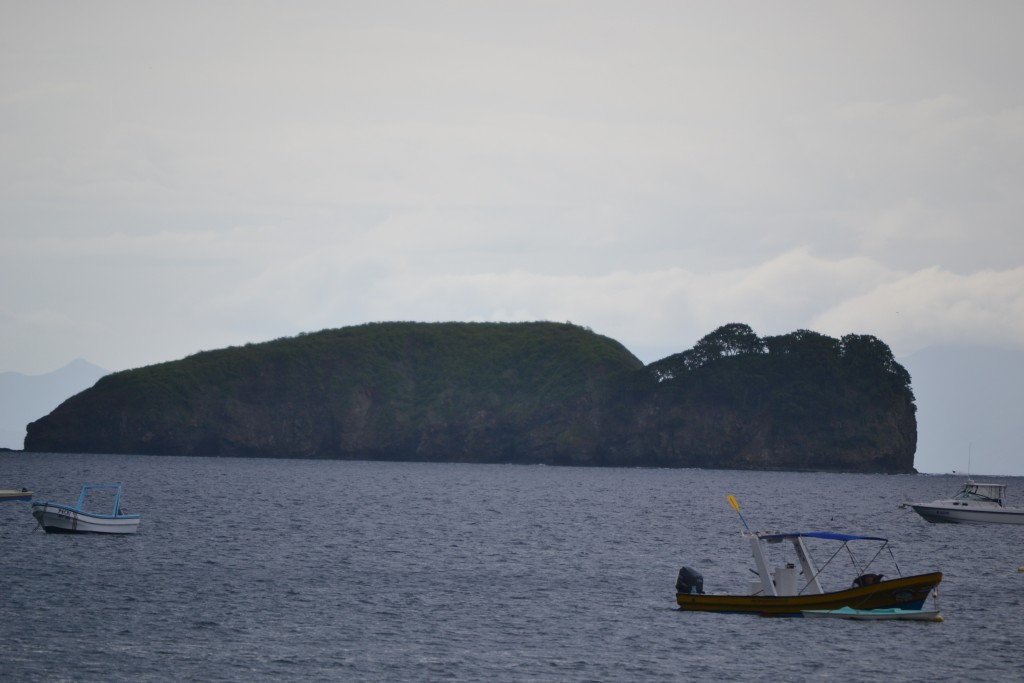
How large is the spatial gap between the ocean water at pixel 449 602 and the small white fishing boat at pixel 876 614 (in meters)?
0.47

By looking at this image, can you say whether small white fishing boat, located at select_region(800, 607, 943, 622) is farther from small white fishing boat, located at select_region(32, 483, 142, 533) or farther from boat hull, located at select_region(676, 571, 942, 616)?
small white fishing boat, located at select_region(32, 483, 142, 533)

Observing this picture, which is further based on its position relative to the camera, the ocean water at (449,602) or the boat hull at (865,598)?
the boat hull at (865,598)

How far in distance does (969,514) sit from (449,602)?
212 ft

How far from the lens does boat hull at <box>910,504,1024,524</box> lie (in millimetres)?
100312

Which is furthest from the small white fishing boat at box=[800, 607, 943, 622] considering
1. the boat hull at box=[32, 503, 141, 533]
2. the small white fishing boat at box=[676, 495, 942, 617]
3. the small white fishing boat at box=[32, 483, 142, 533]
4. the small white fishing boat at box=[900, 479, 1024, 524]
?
the small white fishing boat at box=[900, 479, 1024, 524]

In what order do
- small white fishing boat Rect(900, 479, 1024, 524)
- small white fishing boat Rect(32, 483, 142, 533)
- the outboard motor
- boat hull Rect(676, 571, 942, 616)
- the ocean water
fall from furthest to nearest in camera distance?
small white fishing boat Rect(900, 479, 1024, 524)
small white fishing boat Rect(32, 483, 142, 533)
the outboard motor
boat hull Rect(676, 571, 942, 616)
the ocean water

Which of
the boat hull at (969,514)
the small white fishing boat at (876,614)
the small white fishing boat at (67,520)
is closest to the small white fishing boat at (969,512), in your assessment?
the boat hull at (969,514)

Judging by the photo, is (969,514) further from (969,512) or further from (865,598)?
(865,598)

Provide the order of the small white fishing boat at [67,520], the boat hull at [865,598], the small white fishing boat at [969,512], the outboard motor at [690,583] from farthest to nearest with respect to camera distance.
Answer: the small white fishing boat at [969,512], the small white fishing boat at [67,520], the outboard motor at [690,583], the boat hull at [865,598]

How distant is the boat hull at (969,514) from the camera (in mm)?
100312

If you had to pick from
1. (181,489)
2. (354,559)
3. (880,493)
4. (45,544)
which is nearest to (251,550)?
(354,559)

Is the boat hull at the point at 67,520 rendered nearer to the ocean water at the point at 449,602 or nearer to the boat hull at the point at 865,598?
the ocean water at the point at 449,602

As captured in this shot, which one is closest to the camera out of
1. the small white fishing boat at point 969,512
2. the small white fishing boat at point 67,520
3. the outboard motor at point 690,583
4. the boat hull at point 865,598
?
Result: the boat hull at point 865,598

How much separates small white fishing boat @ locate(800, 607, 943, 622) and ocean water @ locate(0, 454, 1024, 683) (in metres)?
0.47
